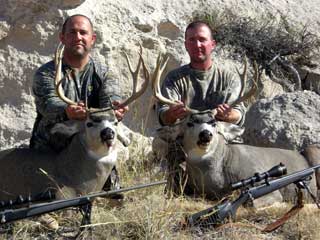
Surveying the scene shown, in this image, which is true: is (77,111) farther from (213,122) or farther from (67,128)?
(213,122)

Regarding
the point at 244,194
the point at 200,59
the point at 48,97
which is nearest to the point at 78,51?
the point at 48,97

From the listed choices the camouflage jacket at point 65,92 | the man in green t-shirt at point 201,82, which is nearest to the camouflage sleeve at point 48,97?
the camouflage jacket at point 65,92

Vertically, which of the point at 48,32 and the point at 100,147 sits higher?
the point at 48,32

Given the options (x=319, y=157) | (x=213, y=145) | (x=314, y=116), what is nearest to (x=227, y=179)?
(x=213, y=145)

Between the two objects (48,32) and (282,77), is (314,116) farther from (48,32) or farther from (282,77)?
(48,32)

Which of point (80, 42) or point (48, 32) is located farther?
point (48, 32)

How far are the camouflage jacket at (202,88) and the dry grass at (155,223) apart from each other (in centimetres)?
124

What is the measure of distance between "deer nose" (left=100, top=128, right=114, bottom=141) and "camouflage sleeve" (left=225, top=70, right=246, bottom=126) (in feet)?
4.96

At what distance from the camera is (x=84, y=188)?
758cm

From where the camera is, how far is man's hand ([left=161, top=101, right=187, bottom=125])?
8.13 m

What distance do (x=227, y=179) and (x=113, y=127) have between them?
4.60 ft

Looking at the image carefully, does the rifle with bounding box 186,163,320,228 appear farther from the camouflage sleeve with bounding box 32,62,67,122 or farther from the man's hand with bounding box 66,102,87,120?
the camouflage sleeve with bounding box 32,62,67,122

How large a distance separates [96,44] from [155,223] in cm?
442

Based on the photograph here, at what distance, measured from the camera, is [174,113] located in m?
8.20
